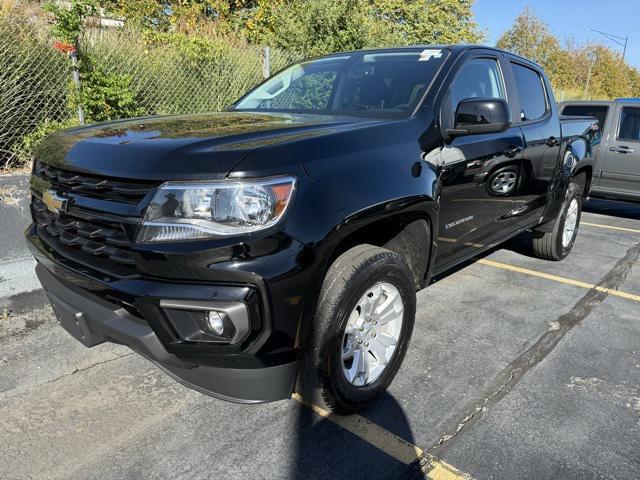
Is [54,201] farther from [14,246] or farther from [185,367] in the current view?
[14,246]

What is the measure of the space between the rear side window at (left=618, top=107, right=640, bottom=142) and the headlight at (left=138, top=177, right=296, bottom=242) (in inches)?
299

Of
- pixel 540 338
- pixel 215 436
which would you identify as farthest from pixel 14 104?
pixel 540 338

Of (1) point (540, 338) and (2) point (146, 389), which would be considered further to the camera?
(1) point (540, 338)

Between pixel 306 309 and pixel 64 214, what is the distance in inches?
48.5

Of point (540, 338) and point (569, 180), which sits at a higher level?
point (569, 180)

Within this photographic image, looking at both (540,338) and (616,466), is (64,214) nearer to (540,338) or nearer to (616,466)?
(616,466)

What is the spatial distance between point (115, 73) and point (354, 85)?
12.5ft

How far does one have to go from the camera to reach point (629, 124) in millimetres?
7695

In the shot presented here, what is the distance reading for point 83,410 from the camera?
2621mm

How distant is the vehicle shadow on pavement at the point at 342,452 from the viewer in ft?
7.30

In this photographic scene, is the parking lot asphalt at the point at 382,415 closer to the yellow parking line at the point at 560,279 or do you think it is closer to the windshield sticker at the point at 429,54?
the yellow parking line at the point at 560,279

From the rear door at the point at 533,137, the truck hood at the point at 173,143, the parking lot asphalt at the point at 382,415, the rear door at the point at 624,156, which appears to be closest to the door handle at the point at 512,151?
the rear door at the point at 533,137

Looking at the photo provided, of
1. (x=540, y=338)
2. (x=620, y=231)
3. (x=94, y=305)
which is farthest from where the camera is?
(x=620, y=231)

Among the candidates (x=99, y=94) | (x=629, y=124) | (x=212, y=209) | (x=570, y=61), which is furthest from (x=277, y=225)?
(x=570, y=61)
